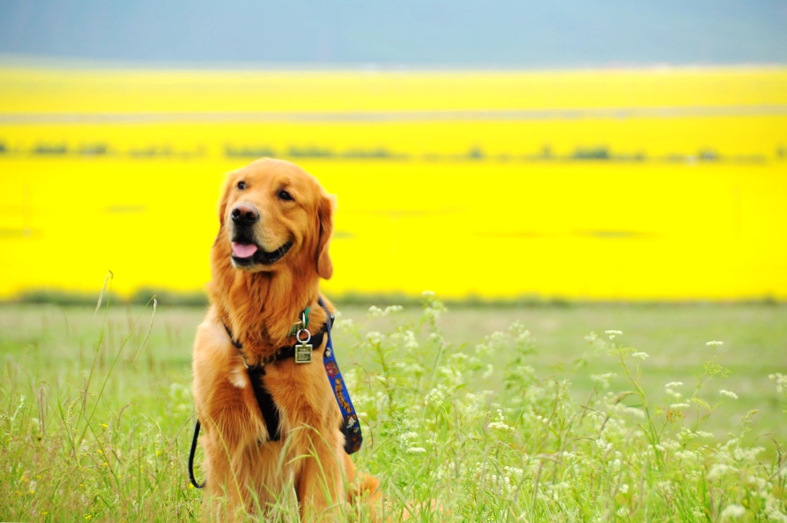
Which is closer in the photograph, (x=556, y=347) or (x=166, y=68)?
(x=556, y=347)

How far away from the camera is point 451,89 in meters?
30.9

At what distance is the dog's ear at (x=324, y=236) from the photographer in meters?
3.47

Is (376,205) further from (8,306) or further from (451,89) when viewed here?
(451,89)

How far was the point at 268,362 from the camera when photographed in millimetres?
3197

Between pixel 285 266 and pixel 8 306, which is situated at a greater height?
pixel 285 266

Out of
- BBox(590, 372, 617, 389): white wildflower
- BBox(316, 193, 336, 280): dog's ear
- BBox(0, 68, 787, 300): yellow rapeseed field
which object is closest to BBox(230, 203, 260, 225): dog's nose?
BBox(316, 193, 336, 280): dog's ear

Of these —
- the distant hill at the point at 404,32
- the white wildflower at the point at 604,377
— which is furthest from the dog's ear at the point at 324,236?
the distant hill at the point at 404,32

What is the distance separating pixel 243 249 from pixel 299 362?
49 centimetres

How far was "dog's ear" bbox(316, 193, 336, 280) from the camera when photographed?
11.4 ft

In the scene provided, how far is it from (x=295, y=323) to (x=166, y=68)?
4239cm

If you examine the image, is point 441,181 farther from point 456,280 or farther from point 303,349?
point 303,349

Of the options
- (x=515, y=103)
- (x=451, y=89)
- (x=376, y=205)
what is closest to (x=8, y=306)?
(x=376, y=205)

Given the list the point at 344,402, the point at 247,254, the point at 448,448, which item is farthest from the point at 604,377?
the point at 247,254

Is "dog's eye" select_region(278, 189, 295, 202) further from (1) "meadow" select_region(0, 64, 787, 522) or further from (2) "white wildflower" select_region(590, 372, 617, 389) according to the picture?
(2) "white wildflower" select_region(590, 372, 617, 389)
